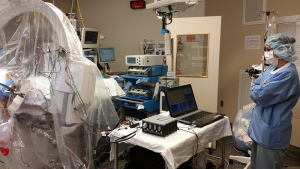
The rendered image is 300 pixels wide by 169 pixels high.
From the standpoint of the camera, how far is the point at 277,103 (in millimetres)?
1942

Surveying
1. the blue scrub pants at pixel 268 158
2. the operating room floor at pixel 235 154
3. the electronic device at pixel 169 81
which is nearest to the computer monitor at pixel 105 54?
the electronic device at pixel 169 81

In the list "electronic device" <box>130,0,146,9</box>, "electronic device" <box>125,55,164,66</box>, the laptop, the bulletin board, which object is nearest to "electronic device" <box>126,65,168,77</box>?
"electronic device" <box>125,55,164,66</box>

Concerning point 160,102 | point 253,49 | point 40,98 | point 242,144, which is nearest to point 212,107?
point 242,144

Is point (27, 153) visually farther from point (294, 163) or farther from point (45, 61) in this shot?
point (294, 163)

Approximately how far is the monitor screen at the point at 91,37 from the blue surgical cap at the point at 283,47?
2645mm

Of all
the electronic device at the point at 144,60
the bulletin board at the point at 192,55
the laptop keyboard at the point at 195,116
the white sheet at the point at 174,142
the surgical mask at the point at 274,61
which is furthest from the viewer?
the bulletin board at the point at 192,55

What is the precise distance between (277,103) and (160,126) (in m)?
1.01

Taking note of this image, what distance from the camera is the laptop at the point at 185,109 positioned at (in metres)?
2.14

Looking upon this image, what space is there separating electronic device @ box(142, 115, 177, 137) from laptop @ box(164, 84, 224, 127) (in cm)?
26

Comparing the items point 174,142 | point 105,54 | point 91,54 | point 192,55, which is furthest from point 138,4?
point 174,142

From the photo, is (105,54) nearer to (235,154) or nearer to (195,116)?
(195,116)

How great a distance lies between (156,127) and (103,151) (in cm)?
140

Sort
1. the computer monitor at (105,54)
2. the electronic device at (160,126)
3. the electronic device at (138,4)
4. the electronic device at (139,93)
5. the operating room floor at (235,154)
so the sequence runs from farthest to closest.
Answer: the electronic device at (138,4), the computer monitor at (105,54), the electronic device at (139,93), the operating room floor at (235,154), the electronic device at (160,126)

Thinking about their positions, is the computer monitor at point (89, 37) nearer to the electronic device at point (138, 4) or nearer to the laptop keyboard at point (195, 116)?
the electronic device at point (138, 4)
